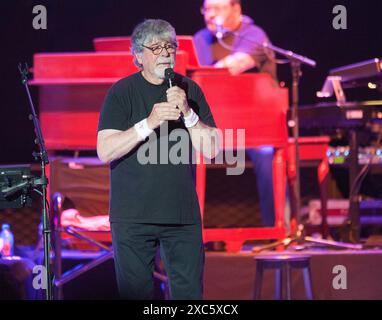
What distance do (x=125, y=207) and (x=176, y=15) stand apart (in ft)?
15.3

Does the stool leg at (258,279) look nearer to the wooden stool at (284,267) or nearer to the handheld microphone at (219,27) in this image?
the wooden stool at (284,267)

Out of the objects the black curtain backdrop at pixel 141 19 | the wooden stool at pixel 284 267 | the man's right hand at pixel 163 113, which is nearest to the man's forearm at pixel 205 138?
the man's right hand at pixel 163 113

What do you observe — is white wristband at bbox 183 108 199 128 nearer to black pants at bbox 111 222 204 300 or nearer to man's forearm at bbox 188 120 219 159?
man's forearm at bbox 188 120 219 159

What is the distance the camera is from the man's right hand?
3.94 m

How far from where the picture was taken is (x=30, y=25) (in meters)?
8.11

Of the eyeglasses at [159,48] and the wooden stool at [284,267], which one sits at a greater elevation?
the eyeglasses at [159,48]

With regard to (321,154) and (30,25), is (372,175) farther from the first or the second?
(30,25)

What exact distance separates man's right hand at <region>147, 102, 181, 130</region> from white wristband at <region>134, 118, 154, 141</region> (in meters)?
0.05

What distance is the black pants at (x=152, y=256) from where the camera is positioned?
4.10m

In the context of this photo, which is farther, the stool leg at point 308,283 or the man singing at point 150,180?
the stool leg at point 308,283

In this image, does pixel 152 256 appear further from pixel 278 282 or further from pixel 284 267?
pixel 278 282

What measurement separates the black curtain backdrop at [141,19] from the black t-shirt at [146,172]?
4173mm

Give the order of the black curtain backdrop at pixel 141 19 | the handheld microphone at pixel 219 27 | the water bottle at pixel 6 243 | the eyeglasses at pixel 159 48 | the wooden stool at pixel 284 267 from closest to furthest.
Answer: the eyeglasses at pixel 159 48
the wooden stool at pixel 284 267
the water bottle at pixel 6 243
the handheld microphone at pixel 219 27
the black curtain backdrop at pixel 141 19

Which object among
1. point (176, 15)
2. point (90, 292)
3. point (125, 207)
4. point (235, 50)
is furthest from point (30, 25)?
point (125, 207)
